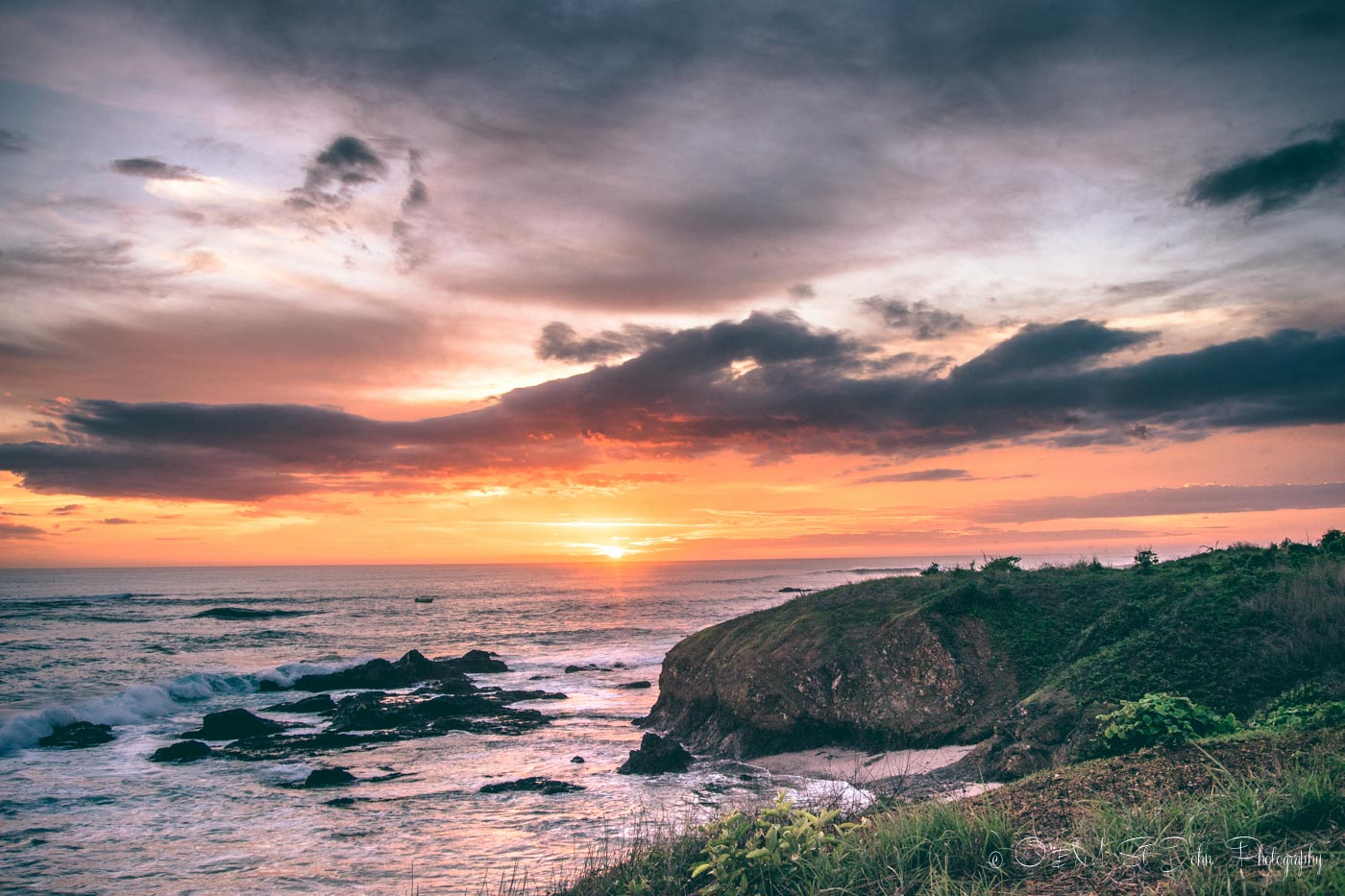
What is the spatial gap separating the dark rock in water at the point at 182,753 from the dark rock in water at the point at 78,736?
13.2 feet

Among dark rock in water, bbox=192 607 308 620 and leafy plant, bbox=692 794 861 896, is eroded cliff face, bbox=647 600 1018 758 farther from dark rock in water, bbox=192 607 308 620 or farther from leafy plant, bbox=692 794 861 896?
dark rock in water, bbox=192 607 308 620

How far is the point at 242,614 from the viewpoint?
7800 centimetres

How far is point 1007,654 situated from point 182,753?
81.1 ft

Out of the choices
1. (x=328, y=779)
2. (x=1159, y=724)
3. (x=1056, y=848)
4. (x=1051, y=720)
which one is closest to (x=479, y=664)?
(x=328, y=779)

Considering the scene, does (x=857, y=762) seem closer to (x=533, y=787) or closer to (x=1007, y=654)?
(x=1007, y=654)

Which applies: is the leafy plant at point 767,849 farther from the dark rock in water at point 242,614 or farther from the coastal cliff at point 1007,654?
the dark rock in water at point 242,614

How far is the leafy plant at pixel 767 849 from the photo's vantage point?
6391mm

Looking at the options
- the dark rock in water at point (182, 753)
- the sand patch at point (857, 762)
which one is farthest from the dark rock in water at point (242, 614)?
the sand patch at point (857, 762)

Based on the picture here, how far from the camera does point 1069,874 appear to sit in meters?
5.70

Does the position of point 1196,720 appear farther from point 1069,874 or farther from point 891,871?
point 891,871

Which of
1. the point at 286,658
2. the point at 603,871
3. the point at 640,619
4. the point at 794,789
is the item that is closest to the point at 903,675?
the point at 794,789

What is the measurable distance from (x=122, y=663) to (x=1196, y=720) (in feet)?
→ 171

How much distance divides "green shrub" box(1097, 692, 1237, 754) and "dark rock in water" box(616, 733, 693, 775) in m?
12.2

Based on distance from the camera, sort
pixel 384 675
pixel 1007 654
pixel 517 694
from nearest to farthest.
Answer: pixel 1007 654 < pixel 517 694 < pixel 384 675
